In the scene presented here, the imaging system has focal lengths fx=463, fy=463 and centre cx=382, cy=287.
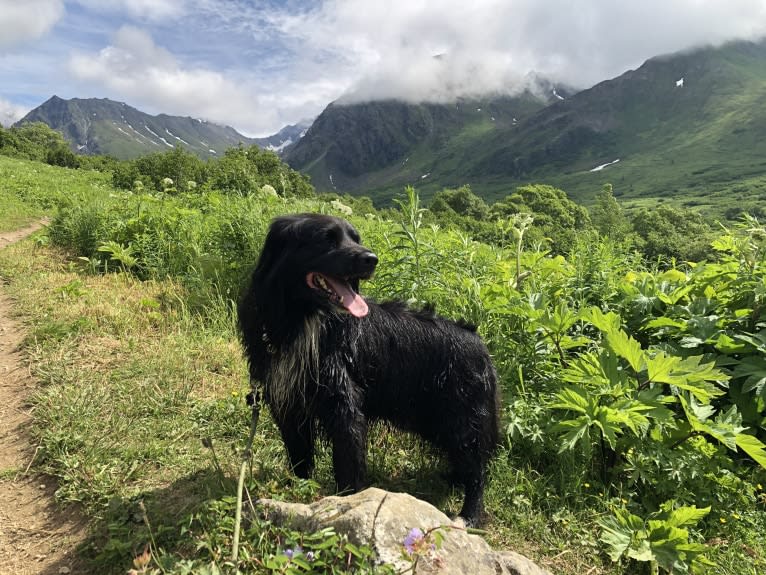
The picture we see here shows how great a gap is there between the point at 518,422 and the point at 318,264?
1.91 meters

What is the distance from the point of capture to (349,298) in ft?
8.25

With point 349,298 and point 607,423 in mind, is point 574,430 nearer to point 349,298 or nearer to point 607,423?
point 607,423

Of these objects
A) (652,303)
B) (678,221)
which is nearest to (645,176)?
Result: (678,221)

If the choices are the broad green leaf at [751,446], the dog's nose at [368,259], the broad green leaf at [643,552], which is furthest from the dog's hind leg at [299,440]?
the broad green leaf at [751,446]

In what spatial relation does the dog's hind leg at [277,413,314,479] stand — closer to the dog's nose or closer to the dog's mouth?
the dog's mouth

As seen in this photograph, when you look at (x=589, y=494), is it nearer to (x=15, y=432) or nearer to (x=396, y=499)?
(x=396, y=499)

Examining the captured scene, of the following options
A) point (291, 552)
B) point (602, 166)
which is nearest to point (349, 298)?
point (291, 552)

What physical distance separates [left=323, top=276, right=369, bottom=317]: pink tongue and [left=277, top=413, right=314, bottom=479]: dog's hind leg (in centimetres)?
81

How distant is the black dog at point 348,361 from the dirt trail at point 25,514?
1.22 meters

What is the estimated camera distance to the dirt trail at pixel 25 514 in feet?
7.53

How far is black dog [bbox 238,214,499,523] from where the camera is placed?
255 cm

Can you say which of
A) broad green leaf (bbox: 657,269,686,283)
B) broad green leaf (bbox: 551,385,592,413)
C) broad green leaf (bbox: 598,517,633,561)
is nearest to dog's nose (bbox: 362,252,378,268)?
broad green leaf (bbox: 551,385,592,413)

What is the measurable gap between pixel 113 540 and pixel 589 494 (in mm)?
2774

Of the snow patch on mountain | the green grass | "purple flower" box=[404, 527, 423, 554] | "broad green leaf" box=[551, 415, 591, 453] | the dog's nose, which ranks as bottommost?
"broad green leaf" box=[551, 415, 591, 453]
